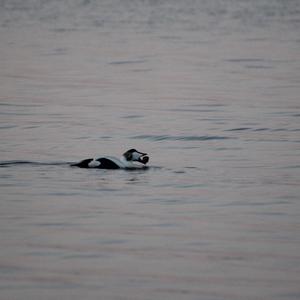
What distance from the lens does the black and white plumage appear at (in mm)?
17062

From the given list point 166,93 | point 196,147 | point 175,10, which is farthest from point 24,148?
point 175,10

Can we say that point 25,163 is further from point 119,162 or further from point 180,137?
point 180,137

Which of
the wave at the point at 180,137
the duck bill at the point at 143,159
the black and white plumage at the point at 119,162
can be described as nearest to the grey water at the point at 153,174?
the wave at the point at 180,137

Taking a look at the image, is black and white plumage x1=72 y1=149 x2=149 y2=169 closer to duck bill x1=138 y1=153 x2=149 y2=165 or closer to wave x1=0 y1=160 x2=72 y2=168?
duck bill x1=138 y1=153 x2=149 y2=165

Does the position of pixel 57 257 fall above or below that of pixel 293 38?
below

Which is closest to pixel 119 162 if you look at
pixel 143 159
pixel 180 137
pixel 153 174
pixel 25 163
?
pixel 143 159

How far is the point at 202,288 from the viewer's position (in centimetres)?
1041

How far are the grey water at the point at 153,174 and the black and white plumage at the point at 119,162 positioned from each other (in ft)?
0.65

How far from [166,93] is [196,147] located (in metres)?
11.0

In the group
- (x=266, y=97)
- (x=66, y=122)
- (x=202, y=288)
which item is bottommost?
Answer: (x=202, y=288)

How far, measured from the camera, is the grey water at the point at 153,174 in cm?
1088

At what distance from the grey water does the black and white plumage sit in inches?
7.8

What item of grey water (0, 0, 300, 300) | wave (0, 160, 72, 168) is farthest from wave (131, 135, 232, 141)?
wave (0, 160, 72, 168)

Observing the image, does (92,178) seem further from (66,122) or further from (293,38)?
(293,38)
